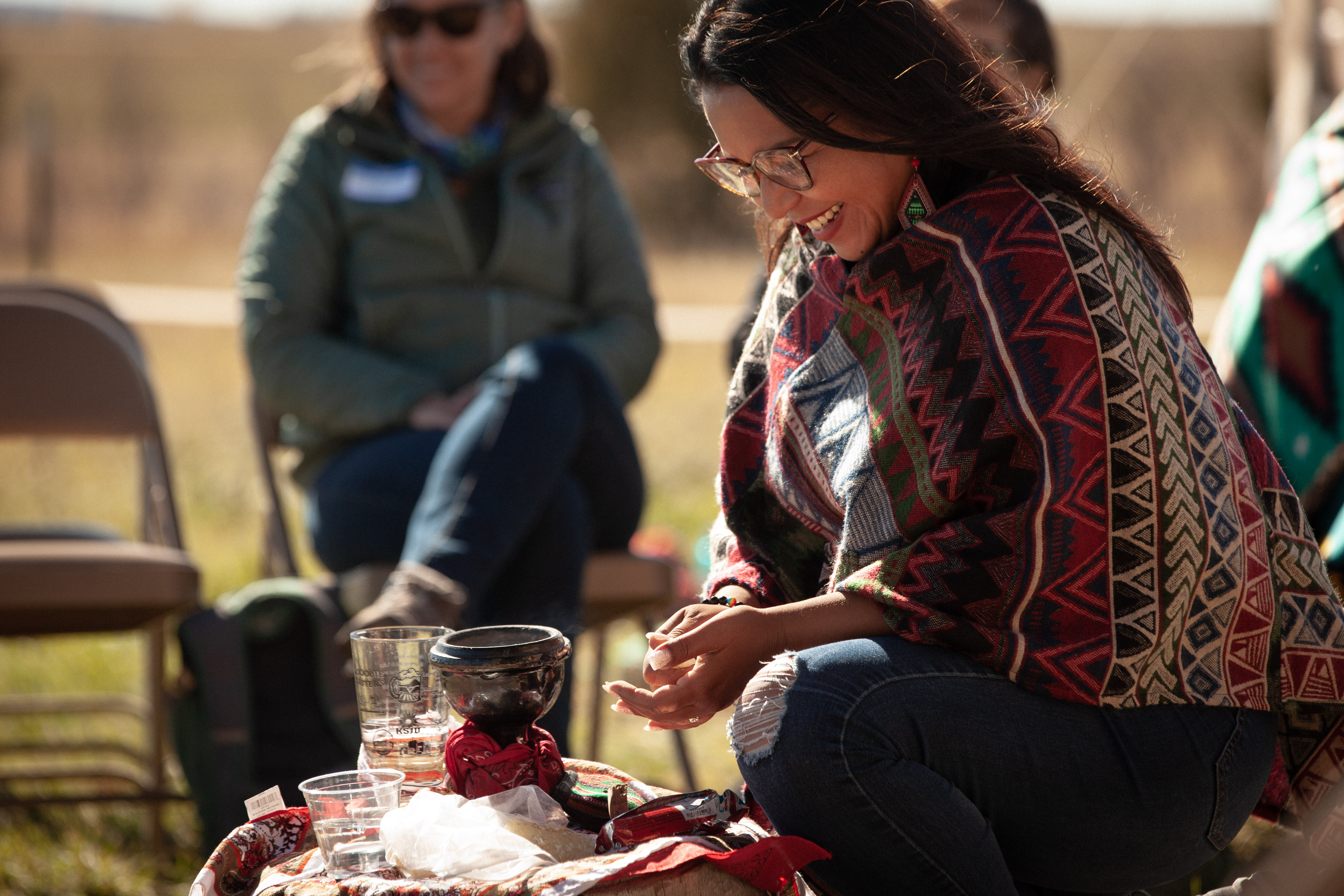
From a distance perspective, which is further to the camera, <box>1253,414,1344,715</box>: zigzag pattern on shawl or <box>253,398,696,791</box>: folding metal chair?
<box>253,398,696,791</box>: folding metal chair

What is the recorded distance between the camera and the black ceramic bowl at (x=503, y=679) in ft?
4.84

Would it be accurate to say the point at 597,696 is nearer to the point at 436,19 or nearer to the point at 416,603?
the point at 416,603

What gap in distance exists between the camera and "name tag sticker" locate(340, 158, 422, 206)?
3.14 meters

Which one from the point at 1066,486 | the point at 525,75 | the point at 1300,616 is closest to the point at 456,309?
the point at 525,75

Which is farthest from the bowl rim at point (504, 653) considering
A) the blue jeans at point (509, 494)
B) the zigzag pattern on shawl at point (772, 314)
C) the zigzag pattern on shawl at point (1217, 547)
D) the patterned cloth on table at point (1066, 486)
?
the blue jeans at point (509, 494)

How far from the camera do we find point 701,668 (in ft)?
4.96

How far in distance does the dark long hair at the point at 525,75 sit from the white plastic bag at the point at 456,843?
2.34 metres

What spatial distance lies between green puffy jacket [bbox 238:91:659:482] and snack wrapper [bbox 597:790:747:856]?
1.73m

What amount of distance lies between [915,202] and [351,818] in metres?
0.97

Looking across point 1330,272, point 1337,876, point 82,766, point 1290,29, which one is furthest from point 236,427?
point 1337,876

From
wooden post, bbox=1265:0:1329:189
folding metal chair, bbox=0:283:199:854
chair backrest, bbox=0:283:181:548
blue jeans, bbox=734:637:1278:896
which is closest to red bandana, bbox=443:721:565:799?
blue jeans, bbox=734:637:1278:896

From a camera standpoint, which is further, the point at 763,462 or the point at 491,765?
the point at 763,462

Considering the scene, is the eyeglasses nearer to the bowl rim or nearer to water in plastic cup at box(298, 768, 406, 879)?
the bowl rim

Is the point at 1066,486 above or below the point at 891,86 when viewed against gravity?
below
